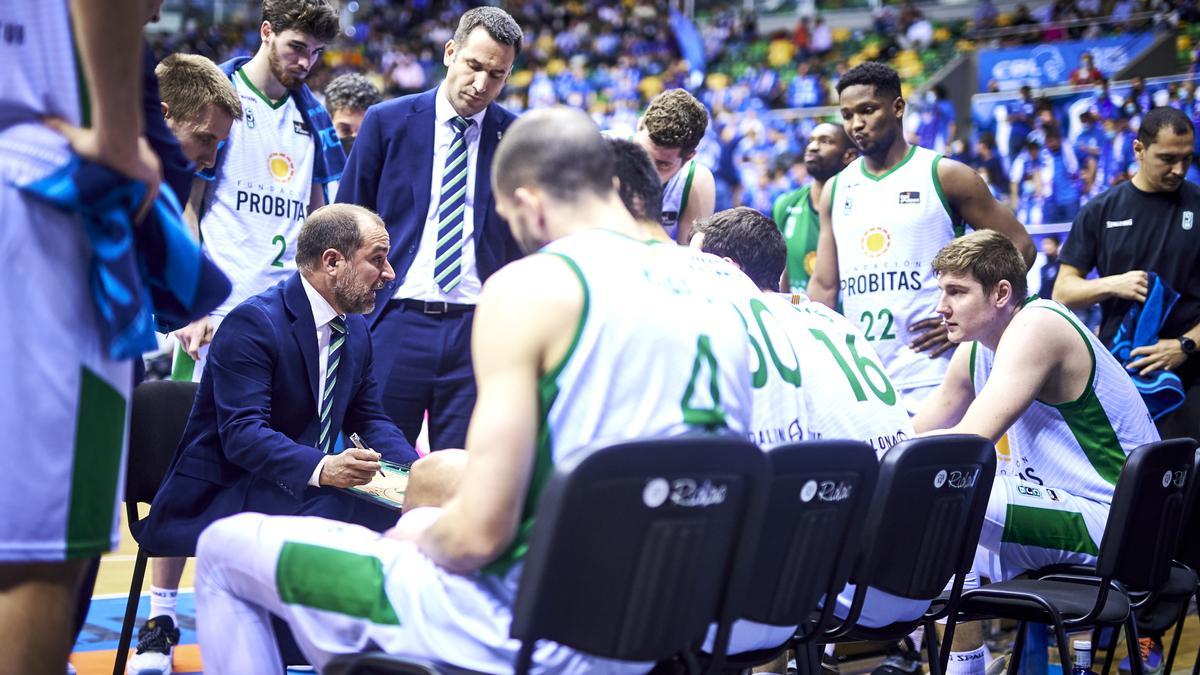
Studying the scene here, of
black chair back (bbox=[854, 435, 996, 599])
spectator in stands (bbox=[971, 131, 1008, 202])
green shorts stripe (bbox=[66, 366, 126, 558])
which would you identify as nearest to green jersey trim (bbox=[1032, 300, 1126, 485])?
black chair back (bbox=[854, 435, 996, 599])

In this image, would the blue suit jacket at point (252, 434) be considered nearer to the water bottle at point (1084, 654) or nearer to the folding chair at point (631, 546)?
the folding chair at point (631, 546)

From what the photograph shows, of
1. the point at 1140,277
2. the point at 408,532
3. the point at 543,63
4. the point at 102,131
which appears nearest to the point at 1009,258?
the point at 1140,277

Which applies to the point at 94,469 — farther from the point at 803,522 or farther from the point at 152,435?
the point at 152,435

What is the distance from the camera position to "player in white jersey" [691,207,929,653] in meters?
2.85

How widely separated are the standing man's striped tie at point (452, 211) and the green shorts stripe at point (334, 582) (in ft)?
6.23

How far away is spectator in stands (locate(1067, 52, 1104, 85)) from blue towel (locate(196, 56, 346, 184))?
11482 mm

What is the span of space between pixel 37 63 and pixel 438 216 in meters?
2.30

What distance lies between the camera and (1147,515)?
321 centimetres

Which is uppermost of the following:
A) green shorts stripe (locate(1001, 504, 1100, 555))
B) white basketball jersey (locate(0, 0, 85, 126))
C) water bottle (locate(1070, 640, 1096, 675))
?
white basketball jersey (locate(0, 0, 85, 126))

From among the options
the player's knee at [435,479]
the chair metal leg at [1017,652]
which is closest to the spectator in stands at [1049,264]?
the chair metal leg at [1017,652]

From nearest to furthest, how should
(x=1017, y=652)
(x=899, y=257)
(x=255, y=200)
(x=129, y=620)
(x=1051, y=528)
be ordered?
(x=1017, y=652)
(x=129, y=620)
(x=1051, y=528)
(x=255, y=200)
(x=899, y=257)

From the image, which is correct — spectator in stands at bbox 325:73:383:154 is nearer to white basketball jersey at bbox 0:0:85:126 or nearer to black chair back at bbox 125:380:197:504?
black chair back at bbox 125:380:197:504

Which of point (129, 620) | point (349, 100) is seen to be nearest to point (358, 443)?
point (129, 620)

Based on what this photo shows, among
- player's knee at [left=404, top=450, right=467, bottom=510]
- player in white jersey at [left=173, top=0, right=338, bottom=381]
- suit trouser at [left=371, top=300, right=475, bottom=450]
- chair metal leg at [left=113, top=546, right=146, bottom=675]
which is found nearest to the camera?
player's knee at [left=404, top=450, right=467, bottom=510]
